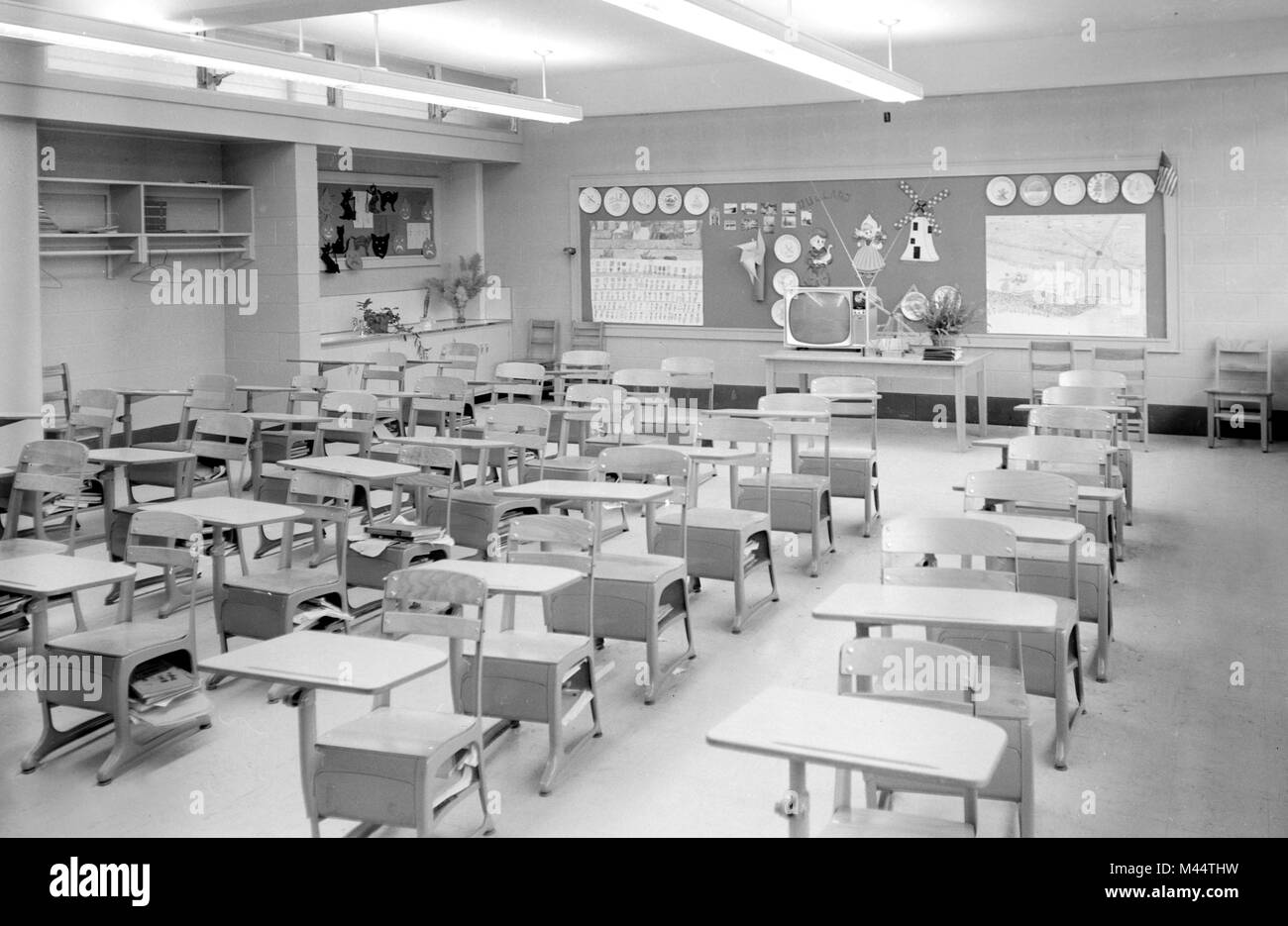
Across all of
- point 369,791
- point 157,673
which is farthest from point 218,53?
point 369,791

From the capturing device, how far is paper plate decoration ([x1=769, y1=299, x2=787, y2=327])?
533 inches

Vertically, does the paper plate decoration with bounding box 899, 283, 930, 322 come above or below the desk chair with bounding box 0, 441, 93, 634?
above

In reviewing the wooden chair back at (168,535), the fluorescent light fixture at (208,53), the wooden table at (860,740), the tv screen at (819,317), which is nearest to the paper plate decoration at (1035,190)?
the tv screen at (819,317)

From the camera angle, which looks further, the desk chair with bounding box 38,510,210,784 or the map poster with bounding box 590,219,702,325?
the map poster with bounding box 590,219,702,325

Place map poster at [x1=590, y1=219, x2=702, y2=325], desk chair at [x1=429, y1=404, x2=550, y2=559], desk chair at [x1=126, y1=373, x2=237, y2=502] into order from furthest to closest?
map poster at [x1=590, y1=219, x2=702, y2=325] → desk chair at [x1=126, y1=373, x2=237, y2=502] → desk chair at [x1=429, y1=404, x2=550, y2=559]

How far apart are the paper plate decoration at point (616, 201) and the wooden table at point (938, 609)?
35.2ft

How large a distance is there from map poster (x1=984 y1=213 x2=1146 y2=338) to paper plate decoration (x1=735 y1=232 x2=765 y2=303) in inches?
94.0

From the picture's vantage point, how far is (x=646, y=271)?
47.2 ft

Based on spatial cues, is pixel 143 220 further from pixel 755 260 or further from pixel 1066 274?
pixel 1066 274

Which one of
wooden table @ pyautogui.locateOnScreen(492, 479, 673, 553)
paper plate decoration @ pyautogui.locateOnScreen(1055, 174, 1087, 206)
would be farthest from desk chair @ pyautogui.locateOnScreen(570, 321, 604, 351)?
wooden table @ pyautogui.locateOnScreen(492, 479, 673, 553)

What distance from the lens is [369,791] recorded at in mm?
3656

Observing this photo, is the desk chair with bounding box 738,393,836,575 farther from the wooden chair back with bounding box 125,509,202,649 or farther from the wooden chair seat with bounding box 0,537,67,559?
the wooden chair seat with bounding box 0,537,67,559

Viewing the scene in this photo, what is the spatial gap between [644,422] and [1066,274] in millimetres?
5530

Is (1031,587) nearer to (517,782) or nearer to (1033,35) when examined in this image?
(517,782)
